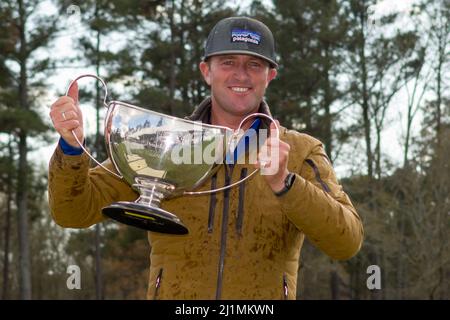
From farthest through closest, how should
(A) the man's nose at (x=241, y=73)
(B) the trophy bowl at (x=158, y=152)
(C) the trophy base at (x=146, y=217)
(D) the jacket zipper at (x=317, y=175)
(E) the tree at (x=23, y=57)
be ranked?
(E) the tree at (x=23, y=57)
(A) the man's nose at (x=241, y=73)
(D) the jacket zipper at (x=317, y=175)
(B) the trophy bowl at (x=158, y=152)
(C) the trophy base at (x=146, y=217)

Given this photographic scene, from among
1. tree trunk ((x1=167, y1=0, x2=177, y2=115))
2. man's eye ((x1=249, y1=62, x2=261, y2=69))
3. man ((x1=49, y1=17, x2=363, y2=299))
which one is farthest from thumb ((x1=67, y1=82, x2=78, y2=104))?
tree trunk ((x1=167, y1=0, x2=177, y2=115))

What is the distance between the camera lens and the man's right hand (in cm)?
233

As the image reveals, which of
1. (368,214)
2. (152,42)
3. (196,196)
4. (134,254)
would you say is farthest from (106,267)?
(196,196)

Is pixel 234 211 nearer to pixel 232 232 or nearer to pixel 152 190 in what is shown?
pixel 232 232

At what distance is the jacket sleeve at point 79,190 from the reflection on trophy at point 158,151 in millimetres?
102

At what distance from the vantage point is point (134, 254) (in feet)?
75.5

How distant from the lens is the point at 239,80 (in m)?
2.59

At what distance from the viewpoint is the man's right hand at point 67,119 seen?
233 centimetres

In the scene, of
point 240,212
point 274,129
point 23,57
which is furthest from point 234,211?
point 23,57

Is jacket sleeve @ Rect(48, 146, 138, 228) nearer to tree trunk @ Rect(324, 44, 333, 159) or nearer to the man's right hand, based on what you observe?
the man's right hand

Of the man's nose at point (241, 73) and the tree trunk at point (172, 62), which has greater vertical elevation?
the tree trunk at point (172, 62)

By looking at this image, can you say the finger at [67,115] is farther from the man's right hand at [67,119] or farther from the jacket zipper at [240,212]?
the jacket zipper at [240,212]

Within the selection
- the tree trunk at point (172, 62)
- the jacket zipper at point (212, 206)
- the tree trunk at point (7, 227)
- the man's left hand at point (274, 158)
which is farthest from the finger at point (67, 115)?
the tree trunk at point (7, 227)
